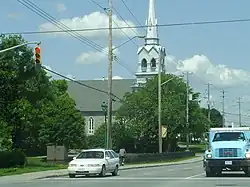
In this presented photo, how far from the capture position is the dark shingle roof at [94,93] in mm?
132625

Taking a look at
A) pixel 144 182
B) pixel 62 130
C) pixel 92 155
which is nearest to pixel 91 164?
pixel 92 155

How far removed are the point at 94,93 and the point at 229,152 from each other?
106 metres

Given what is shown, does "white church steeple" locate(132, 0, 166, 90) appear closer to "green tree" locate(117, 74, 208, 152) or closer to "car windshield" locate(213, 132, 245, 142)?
"green tree" locate(117, 74, 208, 152)

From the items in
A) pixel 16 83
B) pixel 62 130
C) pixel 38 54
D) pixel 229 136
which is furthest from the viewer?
pixel 62 130

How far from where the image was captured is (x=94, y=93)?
135 meters

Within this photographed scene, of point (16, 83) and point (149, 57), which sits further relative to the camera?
point (149, 57)

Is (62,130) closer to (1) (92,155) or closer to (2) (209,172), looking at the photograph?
→ (1) (92,155)

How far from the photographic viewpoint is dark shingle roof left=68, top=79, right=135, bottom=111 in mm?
132625

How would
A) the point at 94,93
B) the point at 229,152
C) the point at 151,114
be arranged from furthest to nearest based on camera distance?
1. the point at 94,93
2. the point at 151,114
3. the point at 229,152

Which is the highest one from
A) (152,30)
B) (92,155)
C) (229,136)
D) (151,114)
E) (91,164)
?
(152,30)

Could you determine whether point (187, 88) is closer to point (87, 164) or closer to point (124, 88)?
point (124, 88)

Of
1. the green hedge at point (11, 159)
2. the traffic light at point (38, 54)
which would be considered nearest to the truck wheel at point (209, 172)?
the traffic light at point (38, 54)

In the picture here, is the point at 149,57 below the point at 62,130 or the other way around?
the other way around

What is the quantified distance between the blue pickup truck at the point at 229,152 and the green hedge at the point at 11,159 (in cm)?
1784
